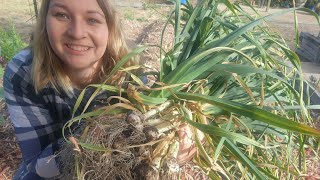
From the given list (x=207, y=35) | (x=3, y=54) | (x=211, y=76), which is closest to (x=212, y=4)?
(x=207, y=35)

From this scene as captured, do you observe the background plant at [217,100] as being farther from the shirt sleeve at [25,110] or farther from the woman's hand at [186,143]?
the shirt sleeve at [25,110]

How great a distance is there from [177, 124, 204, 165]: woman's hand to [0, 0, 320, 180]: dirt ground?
1.60 feet

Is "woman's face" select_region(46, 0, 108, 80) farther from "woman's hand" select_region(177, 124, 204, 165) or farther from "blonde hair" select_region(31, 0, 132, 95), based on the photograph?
"woman's hand" select_region(177, 124, 204, 165)

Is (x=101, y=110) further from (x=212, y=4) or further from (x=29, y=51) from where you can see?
(x=29, y=51)

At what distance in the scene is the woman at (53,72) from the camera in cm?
135

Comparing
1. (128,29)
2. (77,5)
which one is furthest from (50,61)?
(128,29)

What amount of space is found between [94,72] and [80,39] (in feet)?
0.88

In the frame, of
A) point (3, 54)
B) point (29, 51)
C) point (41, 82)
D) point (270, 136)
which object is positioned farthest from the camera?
point (3, 54)

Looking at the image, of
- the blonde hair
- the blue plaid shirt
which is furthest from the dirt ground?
the blue plaid shirt

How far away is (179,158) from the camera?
1.06 meters

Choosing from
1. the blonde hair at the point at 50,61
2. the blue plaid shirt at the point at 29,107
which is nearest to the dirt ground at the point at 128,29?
the blonde hair at the point at 50,61

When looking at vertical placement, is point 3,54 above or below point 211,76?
below

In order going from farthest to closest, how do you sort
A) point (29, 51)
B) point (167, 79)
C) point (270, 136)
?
point (29, 51) < point (270, 136) < point (167, 79)

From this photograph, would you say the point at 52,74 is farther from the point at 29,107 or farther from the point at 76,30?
the point at 76,30
